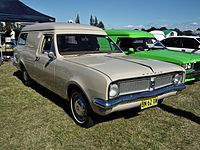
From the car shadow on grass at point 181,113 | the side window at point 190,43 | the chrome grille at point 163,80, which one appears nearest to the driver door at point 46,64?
the chrome grille at point 163,80

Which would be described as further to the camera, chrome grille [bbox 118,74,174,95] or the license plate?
the license plate

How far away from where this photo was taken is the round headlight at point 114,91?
3245 mm

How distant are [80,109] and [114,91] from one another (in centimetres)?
97

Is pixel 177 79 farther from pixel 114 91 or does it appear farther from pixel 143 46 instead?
pixel 143 46

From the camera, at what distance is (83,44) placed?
15.8 feet

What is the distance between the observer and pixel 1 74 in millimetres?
8711

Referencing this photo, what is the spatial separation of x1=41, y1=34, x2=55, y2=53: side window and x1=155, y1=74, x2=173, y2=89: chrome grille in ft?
7.28

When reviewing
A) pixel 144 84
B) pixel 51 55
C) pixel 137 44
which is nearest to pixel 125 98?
pixel 144 84

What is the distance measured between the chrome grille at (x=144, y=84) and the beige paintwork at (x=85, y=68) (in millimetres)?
101

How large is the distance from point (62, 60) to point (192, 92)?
156 inches

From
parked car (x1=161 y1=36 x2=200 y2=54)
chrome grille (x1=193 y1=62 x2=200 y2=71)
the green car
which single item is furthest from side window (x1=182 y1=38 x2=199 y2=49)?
chrome grille (x1=193 y1=62 x2=200 y2=71)

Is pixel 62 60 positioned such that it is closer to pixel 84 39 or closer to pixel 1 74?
pixel 84 39

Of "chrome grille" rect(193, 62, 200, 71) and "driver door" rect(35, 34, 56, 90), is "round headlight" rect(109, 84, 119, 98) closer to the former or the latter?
"driver door" rect(35, 34, 56, 90)

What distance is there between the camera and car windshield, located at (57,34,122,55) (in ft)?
15.0
